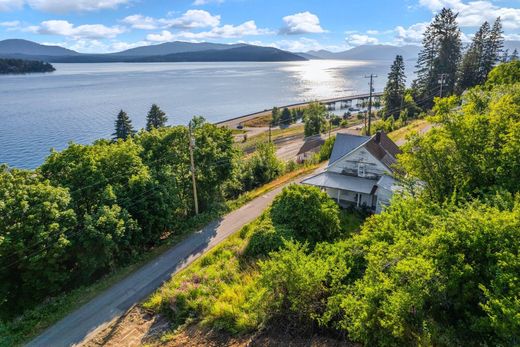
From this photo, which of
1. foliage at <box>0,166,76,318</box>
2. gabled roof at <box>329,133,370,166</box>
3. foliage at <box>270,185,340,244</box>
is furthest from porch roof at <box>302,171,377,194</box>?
foliage at <box>0,166,76,318</box>

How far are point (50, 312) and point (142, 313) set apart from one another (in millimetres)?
4487

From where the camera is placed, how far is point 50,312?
1559 cm

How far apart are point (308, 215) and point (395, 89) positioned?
5496 centimetres

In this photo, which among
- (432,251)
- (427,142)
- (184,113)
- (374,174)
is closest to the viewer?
(432,251)

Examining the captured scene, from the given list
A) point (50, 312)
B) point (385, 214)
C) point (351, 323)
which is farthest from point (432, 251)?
point (50, 312)

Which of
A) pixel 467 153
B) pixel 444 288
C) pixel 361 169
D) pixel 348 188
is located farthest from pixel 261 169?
pixel 444 288

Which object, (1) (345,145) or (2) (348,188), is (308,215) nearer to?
(2) (348,188)

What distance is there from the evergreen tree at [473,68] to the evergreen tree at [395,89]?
9.89m

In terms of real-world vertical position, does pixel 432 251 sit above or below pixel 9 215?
above

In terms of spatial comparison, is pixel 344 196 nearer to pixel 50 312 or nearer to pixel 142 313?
pixel 142 313

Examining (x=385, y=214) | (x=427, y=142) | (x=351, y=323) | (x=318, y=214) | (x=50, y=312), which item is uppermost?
(x=427, y=142)

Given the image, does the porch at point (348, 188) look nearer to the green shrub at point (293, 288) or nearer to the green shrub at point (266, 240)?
the green shrub at point (266, 240)

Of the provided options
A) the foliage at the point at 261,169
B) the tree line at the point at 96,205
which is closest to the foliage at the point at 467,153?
the tree line at the point at 96,205

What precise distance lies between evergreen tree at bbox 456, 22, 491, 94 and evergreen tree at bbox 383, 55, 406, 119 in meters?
9.89
